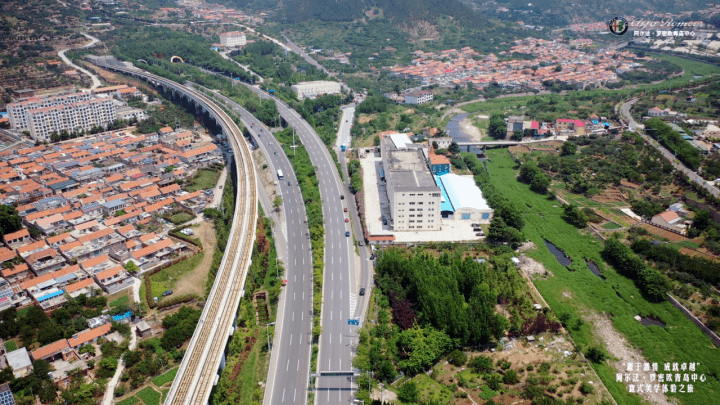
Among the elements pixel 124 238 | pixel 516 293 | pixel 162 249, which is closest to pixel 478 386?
pixel 516 293

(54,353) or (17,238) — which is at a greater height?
(17,238)

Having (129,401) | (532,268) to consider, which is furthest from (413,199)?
(129,401)

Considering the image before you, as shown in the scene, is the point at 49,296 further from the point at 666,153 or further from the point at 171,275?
the point at 666,153

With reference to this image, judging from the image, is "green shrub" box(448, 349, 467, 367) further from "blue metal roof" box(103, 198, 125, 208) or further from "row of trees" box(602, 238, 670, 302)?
"blue metal roof" box(103, 198, 125, 208)

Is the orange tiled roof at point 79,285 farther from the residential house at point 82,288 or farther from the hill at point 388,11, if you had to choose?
the hill at point 388,11

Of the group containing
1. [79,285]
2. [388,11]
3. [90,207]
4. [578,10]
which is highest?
[388,11]

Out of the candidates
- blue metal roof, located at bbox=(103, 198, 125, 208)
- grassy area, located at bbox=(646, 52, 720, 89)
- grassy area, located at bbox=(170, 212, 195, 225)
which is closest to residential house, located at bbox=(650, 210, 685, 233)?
grassy area, located at bbox=(170, 212, 195, 225)

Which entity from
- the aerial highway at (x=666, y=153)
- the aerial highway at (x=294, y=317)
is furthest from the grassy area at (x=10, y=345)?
the aerial highway at (x=666, y=153)
